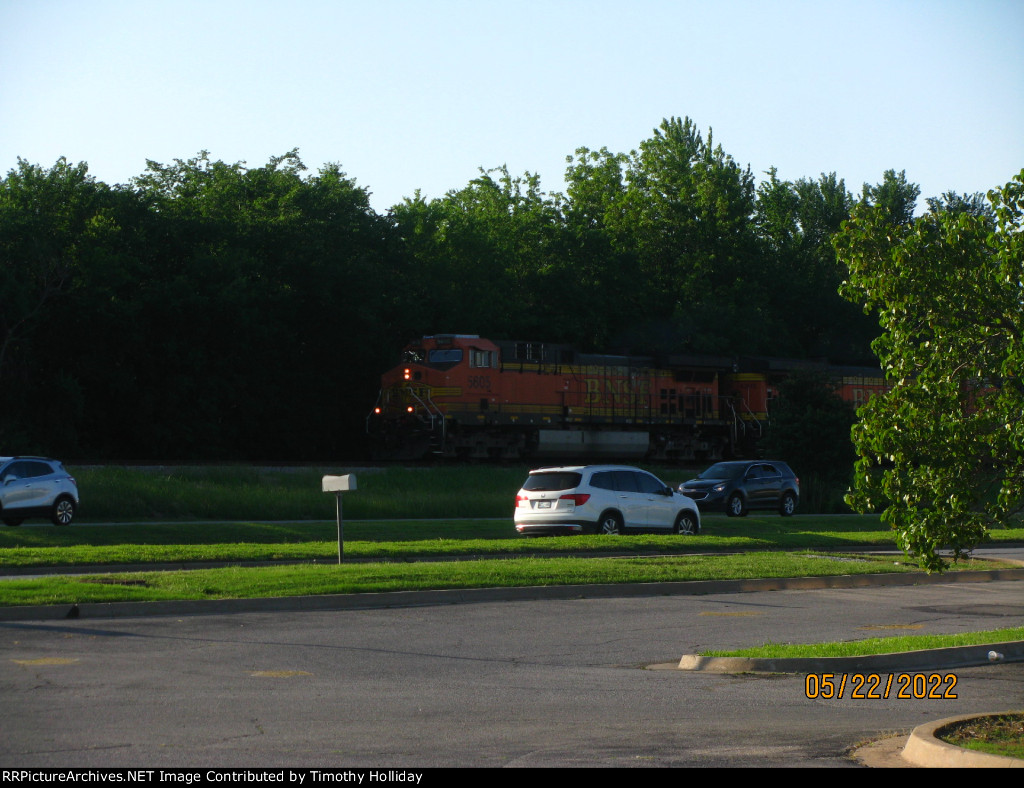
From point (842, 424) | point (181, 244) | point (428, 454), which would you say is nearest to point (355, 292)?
point (181, 244)

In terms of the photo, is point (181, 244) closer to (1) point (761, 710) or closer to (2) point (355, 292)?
(2) point (355, 292)

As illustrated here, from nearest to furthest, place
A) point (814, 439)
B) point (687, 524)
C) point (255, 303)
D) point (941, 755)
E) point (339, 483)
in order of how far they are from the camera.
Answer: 1. point (941, 755)
2. point (339, 483)
3. point (687, 524)
4. point (814, 439)
5. point (255, 303)

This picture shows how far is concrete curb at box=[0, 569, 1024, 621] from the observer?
44.1 ft

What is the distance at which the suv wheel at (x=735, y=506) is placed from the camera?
3347 cm

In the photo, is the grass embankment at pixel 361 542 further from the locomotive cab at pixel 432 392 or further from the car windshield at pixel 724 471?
the locomotive cab at pixel 432 392

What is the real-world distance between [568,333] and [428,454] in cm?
2353

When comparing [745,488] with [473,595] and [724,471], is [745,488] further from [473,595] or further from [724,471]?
[473,595]

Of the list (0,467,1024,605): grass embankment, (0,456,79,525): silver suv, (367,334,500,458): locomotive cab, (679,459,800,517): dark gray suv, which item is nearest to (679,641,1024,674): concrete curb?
(0,467,1024,605): grass embankment

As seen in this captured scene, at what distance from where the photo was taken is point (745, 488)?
110 ft

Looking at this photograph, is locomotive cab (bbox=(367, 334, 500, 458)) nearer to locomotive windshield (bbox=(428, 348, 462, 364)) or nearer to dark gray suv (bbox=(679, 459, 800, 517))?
locomotive windshield (bbox=(428, 348, 462, 364))

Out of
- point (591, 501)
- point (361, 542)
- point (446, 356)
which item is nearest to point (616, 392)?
point (446, 356)

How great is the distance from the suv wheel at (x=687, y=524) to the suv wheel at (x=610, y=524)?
70.7 inches

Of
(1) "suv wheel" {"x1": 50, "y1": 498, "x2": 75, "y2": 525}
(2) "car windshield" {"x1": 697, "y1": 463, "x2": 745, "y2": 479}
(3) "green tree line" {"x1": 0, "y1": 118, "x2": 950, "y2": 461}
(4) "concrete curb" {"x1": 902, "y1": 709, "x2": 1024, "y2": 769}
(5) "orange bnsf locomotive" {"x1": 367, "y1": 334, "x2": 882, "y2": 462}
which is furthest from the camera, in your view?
(3) "green tree line" {"x1": 0, "y1": 118, "x2": 950, "y2": 461}
